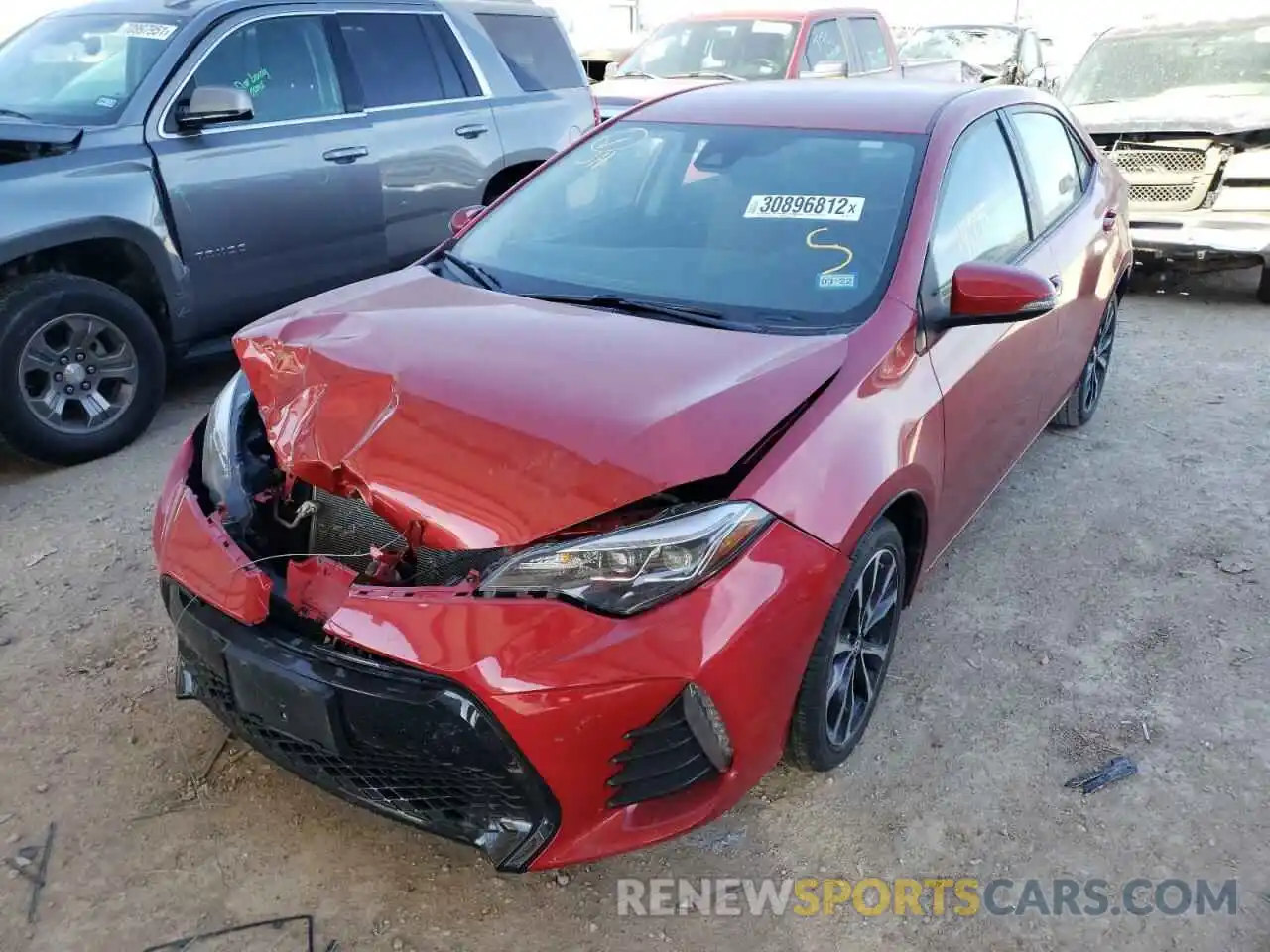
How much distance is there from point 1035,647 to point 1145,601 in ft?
1.81

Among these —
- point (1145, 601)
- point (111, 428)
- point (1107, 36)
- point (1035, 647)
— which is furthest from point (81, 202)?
point (1107, 36)

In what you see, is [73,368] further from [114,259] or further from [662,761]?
[662,761]

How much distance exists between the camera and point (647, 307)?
2.89 metres

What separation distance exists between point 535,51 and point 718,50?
346 cm

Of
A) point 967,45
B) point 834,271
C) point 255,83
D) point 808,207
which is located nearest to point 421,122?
point 255,83

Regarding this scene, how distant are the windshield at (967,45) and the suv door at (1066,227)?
1173 cm

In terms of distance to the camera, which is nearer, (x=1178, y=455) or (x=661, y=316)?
(x=661, y=316)

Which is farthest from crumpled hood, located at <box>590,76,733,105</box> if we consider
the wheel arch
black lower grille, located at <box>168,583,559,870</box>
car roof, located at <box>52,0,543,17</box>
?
black lower grille, located at <box>168,583,559,870</box>

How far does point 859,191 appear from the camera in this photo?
123 inches

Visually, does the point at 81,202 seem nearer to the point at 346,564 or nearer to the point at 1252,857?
the point at 346,564

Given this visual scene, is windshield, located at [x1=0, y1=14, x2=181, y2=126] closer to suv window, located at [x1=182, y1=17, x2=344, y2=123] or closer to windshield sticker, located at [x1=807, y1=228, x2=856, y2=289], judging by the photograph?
suv window, located at [x1=182, y1=17, x2=344, y2=123]

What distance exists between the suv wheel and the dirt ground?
0.32 m

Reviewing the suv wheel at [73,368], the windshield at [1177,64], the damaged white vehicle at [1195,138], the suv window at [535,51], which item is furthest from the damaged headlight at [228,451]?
the windshield at [1177,64]

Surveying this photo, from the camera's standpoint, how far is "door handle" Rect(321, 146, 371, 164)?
201 inches
